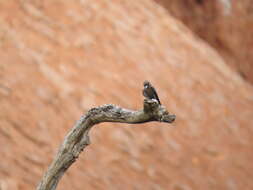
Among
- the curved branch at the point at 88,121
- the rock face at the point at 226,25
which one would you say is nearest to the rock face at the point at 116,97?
the rock face at the point at 226,25

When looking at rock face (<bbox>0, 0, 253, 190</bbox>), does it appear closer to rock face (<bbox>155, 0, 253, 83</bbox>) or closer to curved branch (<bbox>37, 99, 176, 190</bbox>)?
rock face (<bbox>155, 0, 253, 83</bbox>)

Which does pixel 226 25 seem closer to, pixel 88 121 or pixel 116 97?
pixel 116 97

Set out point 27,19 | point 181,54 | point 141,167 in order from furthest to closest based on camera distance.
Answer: point 181,54
point 27,19
point 141,167

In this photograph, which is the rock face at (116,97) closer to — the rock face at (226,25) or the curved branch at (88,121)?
the rock face at (226,25)

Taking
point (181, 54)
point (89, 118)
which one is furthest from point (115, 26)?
point (89, 118)

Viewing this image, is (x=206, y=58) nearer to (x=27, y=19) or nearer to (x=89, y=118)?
(x=27, y=19)

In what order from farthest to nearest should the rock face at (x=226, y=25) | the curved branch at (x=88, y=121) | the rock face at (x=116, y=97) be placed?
the rock face at (x=226, y=25), the rock face at (x=116, y=97), the curved branch at (x=88, y=121)
